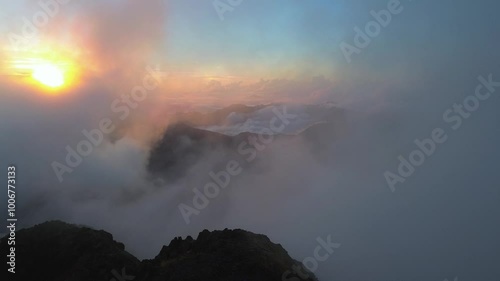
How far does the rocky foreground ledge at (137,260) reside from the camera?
3466cm

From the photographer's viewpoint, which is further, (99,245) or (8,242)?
(8,242)

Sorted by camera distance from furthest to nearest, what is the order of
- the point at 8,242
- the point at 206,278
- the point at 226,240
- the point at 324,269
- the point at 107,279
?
the point at 324,269
the point at 8,242
the point at 226,240
the point at 107,279
the point at 206,278

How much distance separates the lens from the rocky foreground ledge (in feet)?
114

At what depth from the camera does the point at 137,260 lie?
134 feet

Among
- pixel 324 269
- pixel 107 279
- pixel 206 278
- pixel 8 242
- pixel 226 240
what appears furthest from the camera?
pixel 324 269

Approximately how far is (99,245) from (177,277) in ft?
44.6

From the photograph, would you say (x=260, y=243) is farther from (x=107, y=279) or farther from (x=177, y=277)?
(x=107, y=279)

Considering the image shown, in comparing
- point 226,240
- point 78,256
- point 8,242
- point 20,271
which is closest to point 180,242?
point 226,240

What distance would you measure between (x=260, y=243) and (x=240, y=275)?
21.4 feet

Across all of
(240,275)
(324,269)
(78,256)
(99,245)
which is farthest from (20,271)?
(324,269)

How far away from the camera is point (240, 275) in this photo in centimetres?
3409

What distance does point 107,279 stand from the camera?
36531 millimetres

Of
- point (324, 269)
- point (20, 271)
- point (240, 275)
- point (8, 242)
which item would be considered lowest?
point (324, 269)

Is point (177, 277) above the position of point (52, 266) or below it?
below
